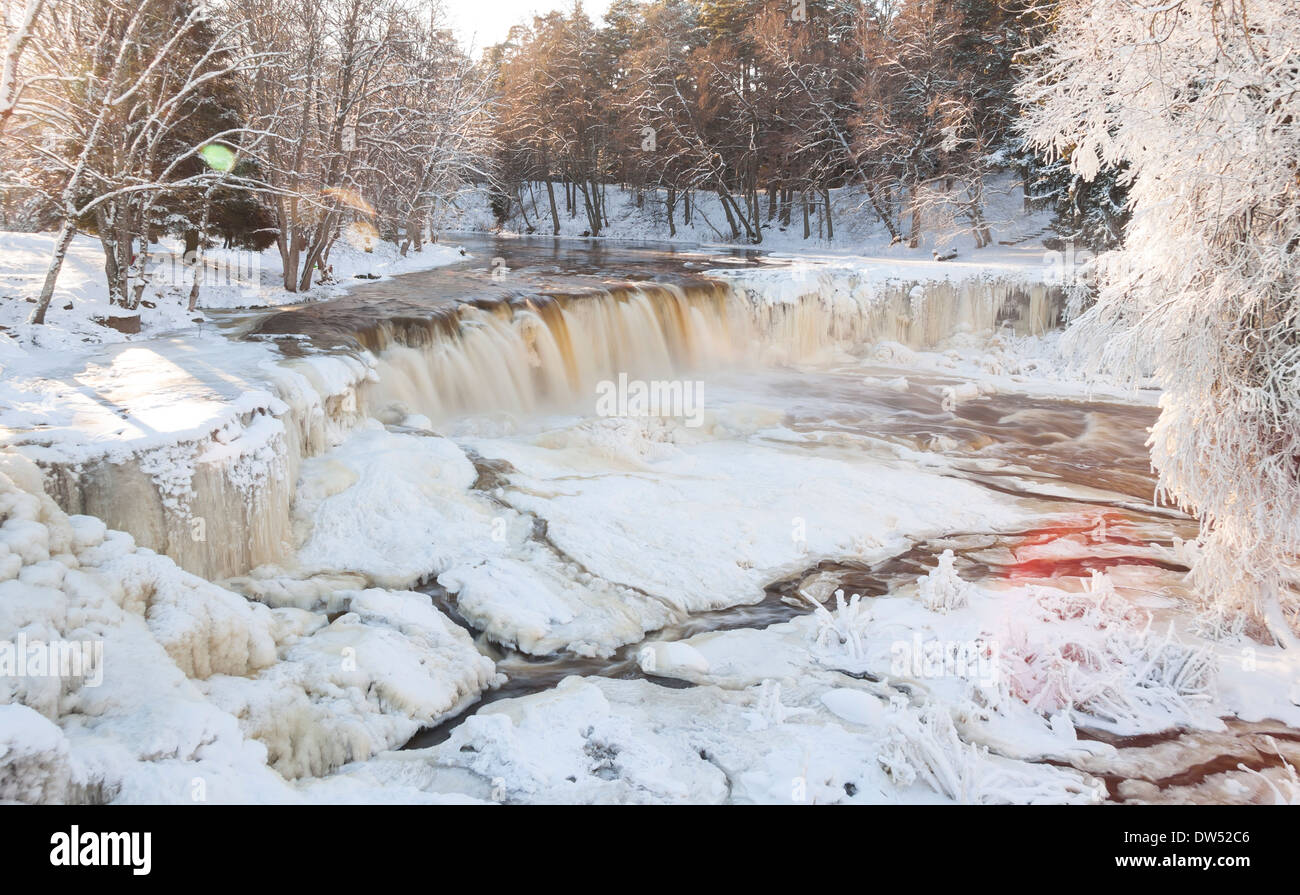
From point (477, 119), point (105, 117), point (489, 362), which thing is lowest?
point (489, 362)

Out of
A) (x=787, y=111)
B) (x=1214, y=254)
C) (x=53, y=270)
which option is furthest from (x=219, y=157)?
(x=787, y=111)

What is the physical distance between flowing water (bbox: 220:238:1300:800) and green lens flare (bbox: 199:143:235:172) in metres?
2.74

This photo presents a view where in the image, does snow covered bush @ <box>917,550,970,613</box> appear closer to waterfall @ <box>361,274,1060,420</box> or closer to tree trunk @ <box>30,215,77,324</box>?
waterfall @ <box>361,274,1060,420</box>

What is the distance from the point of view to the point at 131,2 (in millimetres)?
9453

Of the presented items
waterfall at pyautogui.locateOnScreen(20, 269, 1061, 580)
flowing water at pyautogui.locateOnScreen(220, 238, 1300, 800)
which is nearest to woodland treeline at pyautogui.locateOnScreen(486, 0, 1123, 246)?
waterfall at pyautogui.locateOnScreen(20, 269, 1061, 580)

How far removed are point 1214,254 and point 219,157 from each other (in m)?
13.9

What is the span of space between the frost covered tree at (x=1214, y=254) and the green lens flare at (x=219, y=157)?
12.2m

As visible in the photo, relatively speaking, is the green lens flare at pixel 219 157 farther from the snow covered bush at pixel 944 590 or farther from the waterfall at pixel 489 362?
the snow covered bush at pixel 944 590

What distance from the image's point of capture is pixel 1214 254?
489cm

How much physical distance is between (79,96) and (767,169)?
27343mm

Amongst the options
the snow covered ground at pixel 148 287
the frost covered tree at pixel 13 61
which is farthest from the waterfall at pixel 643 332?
the frost covered tree at pixel 13 61

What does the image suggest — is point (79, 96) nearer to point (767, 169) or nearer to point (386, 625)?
point (386, 625)

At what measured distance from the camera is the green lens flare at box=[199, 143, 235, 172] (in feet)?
41.7

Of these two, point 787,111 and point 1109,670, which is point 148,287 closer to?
point 1109,670
